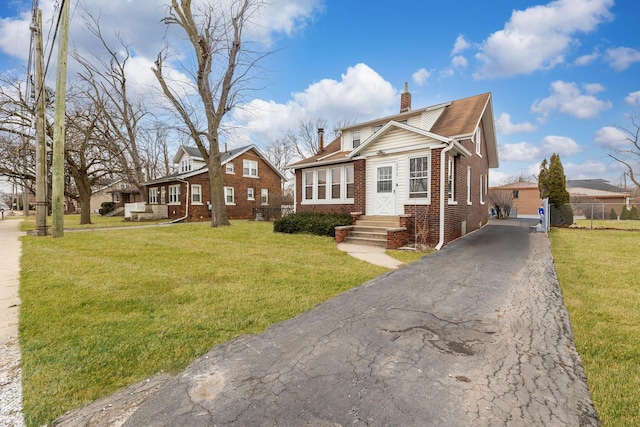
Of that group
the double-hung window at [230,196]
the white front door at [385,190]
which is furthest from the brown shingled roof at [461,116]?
the double-hung window at [230,196]

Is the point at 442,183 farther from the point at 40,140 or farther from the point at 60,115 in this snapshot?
the point at 40,140

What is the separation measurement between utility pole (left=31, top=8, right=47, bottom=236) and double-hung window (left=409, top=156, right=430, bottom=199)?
14606mm

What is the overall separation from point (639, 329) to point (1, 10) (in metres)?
19.6

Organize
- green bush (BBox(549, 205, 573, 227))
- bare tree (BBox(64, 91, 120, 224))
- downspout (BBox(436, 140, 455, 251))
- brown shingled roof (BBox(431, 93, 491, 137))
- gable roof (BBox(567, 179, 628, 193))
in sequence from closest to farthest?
downspout (BBox(436, 140, 455, 251)), brown shingled roof (BBox(431, 93, 491, 137)), green bush (BBox(549, 205, 573, 227)), bare tree (BBox(64, 91, 120, 224)), gable roof (BBox(567, 179, 628, 193))

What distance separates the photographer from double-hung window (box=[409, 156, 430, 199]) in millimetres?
A: 10148

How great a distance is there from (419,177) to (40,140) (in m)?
15.5

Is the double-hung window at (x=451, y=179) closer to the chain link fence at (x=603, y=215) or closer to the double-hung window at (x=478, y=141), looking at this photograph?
the double-hung window at (x=478, y=141)

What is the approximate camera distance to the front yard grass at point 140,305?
2.46 m

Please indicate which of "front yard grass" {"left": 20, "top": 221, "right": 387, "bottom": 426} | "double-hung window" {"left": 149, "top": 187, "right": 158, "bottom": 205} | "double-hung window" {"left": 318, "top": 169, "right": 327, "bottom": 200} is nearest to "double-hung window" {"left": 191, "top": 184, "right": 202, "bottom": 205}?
"double-hung window" {"left": 149, "top": 187, "right": 158, "bottom": 205}

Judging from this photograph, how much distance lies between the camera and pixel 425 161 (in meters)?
10.2

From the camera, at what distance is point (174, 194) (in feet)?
79.7

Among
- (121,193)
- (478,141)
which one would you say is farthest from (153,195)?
(478,141)

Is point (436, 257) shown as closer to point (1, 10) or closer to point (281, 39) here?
point (281, 39)

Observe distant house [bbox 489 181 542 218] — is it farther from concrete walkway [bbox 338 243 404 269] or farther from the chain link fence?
concrete walkway [bbox 338 243 404 269]
